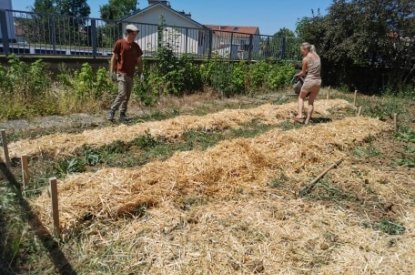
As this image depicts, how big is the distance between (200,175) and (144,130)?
2.09 meters

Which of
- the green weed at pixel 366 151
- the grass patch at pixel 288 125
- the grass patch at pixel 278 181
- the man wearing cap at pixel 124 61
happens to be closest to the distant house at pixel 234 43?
the grass patch at pixel 288 125

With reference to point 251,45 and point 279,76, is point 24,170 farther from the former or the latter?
point 251,45

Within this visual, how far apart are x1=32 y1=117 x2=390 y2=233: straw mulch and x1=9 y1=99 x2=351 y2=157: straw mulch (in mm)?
1267

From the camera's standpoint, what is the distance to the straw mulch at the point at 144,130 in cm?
505

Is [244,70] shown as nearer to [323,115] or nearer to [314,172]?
[323,115]

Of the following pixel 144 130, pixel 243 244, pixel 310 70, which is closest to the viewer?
pixel 243 244

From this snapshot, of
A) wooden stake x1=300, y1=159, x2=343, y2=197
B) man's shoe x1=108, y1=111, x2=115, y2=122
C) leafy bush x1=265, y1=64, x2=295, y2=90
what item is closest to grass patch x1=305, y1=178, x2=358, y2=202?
wooden stake x1=300, y1=159, x2=343, y2=197

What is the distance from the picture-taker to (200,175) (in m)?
4.27

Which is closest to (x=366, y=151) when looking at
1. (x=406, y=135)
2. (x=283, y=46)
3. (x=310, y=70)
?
(x=406, y=135)

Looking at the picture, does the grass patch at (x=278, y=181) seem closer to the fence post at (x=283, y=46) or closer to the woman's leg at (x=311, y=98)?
the woman's leg at (x=311, y=98)

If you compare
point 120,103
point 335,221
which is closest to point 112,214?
point 335,221

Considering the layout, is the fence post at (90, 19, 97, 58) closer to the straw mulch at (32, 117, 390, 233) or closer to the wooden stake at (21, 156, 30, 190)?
the straw mulch at (32, 117, 390, 233)

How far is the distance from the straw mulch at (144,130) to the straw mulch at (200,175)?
49.9 inches

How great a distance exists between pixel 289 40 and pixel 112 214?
15797 mm
